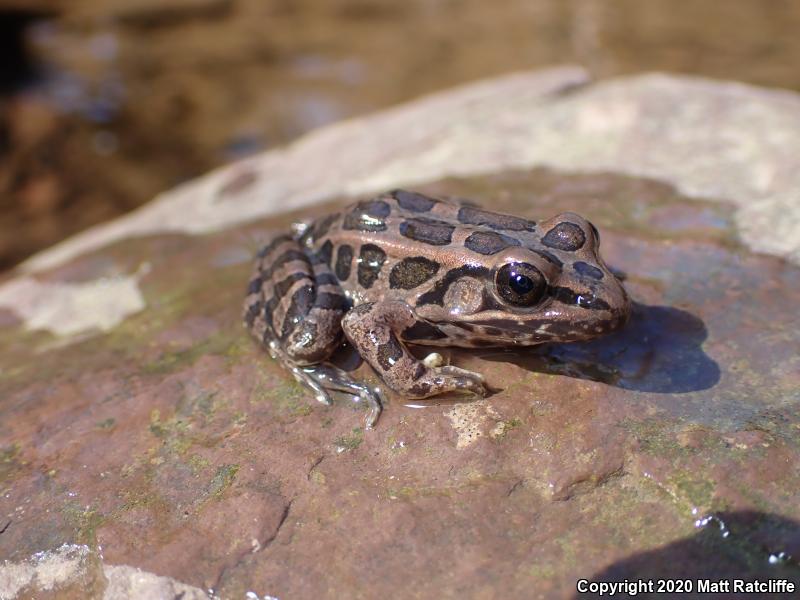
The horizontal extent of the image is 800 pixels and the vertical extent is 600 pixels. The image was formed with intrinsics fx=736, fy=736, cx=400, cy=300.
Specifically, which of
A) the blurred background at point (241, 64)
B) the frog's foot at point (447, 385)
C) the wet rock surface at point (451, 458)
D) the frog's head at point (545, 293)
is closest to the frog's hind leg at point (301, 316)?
the wet rock surface at point (451, 458)

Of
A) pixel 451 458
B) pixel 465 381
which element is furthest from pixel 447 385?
pixel 451 458

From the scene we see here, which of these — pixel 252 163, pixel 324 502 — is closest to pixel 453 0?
pixel 252 163

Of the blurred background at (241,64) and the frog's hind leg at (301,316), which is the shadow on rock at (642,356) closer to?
the frog's hind leg at (301,316)

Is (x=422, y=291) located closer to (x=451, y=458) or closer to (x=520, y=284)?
(x=520, y=284)

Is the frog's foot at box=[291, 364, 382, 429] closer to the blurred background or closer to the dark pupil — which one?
the dark pupil

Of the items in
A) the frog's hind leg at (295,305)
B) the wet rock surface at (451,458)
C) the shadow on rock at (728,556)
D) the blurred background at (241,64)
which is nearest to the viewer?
the shadow on rock at (728,556)

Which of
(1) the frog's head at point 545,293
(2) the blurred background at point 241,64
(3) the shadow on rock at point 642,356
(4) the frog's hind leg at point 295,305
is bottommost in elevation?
(2) the blurred background at point 241,64

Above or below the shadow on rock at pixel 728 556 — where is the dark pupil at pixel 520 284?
above

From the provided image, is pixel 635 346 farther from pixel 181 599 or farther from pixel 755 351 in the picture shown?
pixel 181 599
